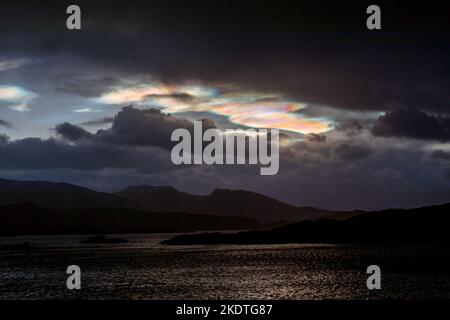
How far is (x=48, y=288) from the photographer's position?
61812 mm

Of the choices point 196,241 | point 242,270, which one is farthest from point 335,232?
point 242,270

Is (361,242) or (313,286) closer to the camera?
(313,286)
